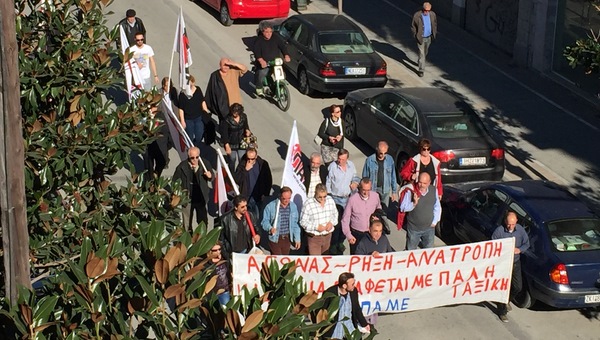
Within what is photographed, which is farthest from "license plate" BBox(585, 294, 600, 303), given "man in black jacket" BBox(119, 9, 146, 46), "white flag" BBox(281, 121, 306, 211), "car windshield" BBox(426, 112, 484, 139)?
"man in black jacket" BBox(119, 9, 146, 46)

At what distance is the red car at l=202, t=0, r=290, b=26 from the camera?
27.5 metres

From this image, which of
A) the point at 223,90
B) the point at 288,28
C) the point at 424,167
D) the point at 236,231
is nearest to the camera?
the point at 236,231

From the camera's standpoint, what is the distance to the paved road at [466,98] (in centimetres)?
1496

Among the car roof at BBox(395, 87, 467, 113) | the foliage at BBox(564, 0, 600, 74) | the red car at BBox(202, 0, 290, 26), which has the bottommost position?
the red car at BBox(202, 0, 290, 26)

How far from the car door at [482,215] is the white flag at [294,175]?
246 cm

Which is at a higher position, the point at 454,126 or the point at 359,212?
the point at 359,212

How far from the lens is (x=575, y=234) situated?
49.1 feet

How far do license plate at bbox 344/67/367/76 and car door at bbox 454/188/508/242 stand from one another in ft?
22.4

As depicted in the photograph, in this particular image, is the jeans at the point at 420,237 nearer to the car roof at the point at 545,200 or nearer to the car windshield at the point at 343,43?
the car roof at the point at 545,200

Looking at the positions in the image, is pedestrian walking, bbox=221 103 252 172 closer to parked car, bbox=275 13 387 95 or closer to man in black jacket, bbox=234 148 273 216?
man in black jacket, bbox=234 148 273 216

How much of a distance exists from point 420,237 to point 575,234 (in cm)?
211

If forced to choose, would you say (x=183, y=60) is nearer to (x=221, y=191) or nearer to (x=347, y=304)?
(x=221, y=191)

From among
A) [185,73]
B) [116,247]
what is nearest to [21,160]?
[116,247]

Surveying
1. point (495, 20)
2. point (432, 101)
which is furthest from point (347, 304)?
point (495, 20)
